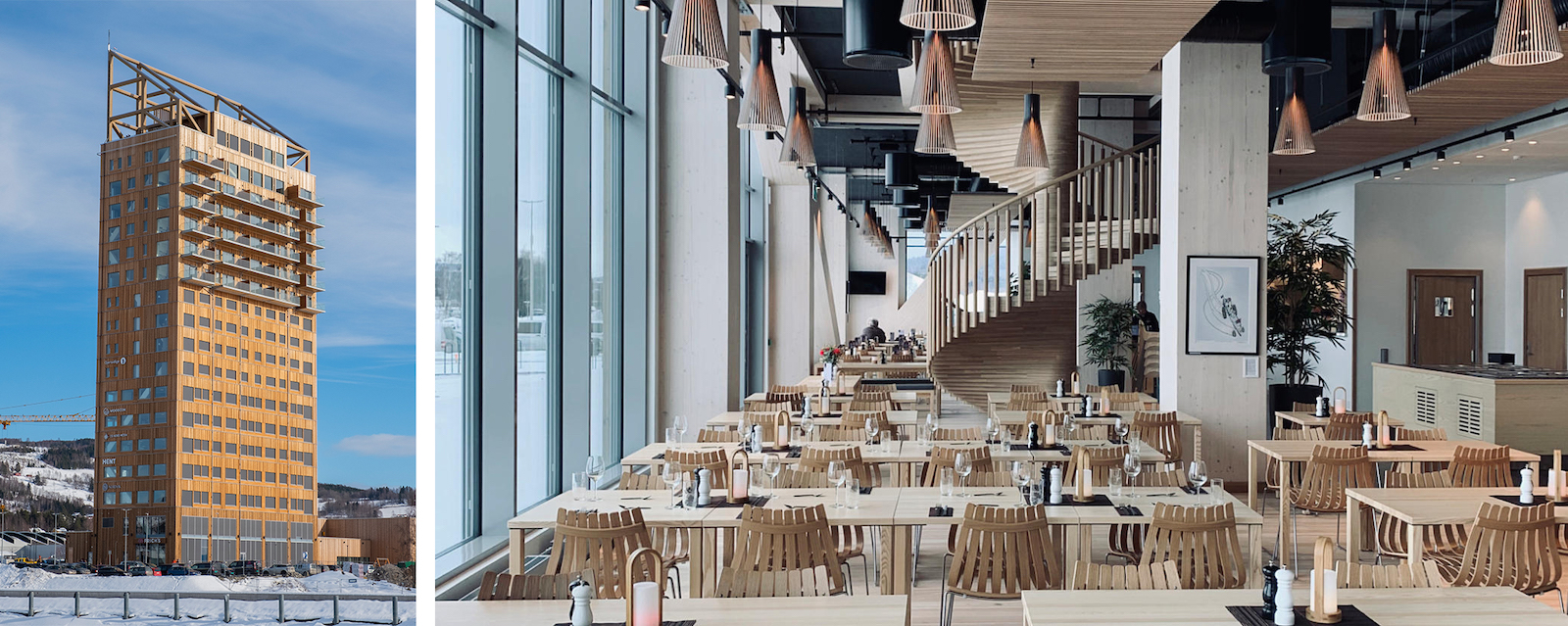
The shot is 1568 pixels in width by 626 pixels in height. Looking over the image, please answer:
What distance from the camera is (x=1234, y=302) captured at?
358 inches

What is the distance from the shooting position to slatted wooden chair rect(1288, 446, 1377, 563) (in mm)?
6359

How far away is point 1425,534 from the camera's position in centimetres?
560

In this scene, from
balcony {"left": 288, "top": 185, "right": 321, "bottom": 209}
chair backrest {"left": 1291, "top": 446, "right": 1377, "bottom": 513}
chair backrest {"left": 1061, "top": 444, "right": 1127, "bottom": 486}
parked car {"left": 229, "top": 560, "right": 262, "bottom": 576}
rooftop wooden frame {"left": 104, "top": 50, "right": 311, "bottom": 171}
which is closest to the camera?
rooftop wooden frame {"left": 104, "top": 50, "right": 311, "bottom": 171}

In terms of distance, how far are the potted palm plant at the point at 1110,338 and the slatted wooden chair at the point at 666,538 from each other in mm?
9704

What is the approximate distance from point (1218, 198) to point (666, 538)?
5.98m

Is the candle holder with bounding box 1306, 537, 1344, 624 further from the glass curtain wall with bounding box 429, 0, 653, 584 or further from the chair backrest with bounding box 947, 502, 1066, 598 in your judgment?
the glass curtain wall with bounding box 429, 0, 653, 584

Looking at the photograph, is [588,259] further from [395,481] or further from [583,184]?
[395,481]

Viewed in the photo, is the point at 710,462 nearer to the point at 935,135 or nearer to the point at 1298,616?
the point at 935,135

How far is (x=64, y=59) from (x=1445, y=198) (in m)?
17.4

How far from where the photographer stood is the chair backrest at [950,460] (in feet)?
20.1

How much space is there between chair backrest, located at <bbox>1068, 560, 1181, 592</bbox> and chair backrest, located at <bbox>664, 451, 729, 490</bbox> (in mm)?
2652

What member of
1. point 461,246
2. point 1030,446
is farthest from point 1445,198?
point 461,246

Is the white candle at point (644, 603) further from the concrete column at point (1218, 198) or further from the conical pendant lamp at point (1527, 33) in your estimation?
Answer: the concrete column at point (1218, 198)

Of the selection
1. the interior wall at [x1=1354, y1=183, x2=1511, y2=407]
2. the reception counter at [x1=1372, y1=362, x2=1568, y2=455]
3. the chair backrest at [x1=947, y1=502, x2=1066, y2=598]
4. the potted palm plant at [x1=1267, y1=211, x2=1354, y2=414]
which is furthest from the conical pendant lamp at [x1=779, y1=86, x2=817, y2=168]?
the interior wall at [x1=1354, y1=183, x2=1511, y2=407]
